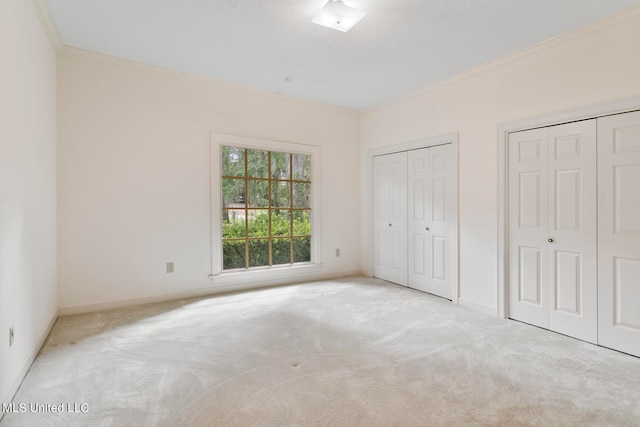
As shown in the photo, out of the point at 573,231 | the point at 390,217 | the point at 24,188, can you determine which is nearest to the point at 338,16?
the point at 24,188

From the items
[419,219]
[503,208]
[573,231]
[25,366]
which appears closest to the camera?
[25,366]

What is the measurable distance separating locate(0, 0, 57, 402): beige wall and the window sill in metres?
1.67

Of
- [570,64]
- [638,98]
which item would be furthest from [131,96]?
[638,98]

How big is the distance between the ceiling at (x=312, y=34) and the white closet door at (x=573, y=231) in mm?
964

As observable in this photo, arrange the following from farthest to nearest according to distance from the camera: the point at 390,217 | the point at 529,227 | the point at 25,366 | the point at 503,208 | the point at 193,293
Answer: the point at 390,217
the point at 193,293
the point at 503,208
the point at 529,227
the point at 25,366

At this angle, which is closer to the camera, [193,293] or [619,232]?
[619,232]

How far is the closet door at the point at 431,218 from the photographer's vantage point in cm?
401

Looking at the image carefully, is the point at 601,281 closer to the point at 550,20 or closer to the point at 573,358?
the point at 573,358

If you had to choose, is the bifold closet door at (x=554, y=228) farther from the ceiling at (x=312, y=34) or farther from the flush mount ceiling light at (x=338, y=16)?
the flush mount ceiling light at (x=338, y=16)

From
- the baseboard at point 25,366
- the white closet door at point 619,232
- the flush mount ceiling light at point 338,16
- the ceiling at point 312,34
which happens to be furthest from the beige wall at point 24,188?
the white closet door at point 619,232

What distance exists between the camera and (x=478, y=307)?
11.9 ft

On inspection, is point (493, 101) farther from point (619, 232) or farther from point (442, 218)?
point (619, 232)

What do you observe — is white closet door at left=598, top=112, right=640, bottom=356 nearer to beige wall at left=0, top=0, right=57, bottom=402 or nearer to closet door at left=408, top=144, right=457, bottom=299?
closet door at left=408, top=144, right=457, bottom=299

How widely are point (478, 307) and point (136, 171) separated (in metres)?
4.02
